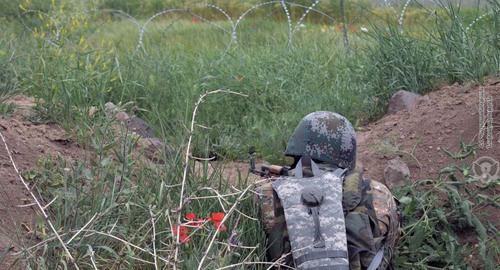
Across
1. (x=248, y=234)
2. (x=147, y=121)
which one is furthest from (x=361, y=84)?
(x=248, y=234)

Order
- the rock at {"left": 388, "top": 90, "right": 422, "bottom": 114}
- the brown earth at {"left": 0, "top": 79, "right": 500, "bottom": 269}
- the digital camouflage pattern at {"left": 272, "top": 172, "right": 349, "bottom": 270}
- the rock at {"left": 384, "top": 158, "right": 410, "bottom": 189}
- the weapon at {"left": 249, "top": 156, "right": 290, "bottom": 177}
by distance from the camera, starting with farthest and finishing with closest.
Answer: the rock at {"left": 388, "top": 90, "right": 422, "bottom": 114}
the rock at {"left": 384, "top": 158, "right": 410, "bottom": 189}
the brown earth at {"left": 0, "top": 79, "right": 500, "bottom": 269}
the weapon at {"left": 249, "top": 156, "right": 290, "bottom": 177}
the digital camouflage pattern at {"left": 272, "top": 172, "right": 349, "bottom": 270}

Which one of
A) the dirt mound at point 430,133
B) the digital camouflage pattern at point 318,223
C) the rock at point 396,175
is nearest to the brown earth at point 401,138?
the dirt mound at point 430,133

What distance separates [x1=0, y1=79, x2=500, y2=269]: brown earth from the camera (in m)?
5.01

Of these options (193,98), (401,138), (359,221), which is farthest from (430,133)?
(193,98)

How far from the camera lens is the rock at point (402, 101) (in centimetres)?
639

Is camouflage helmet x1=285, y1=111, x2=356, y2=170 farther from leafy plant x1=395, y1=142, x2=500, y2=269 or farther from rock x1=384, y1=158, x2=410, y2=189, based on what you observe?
rock x1=384, y1=158, x2=410, y2=189

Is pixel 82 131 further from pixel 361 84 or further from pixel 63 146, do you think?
pixel 361 84

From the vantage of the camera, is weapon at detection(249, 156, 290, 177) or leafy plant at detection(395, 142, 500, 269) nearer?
weapon at detection(249, 156, 290, 177)

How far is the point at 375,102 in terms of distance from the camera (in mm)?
6758

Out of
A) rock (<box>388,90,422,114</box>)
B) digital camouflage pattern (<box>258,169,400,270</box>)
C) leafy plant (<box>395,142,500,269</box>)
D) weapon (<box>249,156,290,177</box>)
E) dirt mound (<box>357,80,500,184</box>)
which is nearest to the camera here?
digital camouflage pattern (<box>258,169,400,270</box>)

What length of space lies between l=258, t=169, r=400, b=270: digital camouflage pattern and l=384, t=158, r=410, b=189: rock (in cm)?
77

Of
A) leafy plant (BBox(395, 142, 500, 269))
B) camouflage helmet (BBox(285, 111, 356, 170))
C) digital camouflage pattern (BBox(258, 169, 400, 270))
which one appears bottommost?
leafy plant (BBox(395, 142, 500, 269))

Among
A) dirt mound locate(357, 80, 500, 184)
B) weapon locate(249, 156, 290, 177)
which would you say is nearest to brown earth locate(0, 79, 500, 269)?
dirt mound locate(357, 80, 500, 184)

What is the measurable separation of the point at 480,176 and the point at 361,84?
1.86 meters
